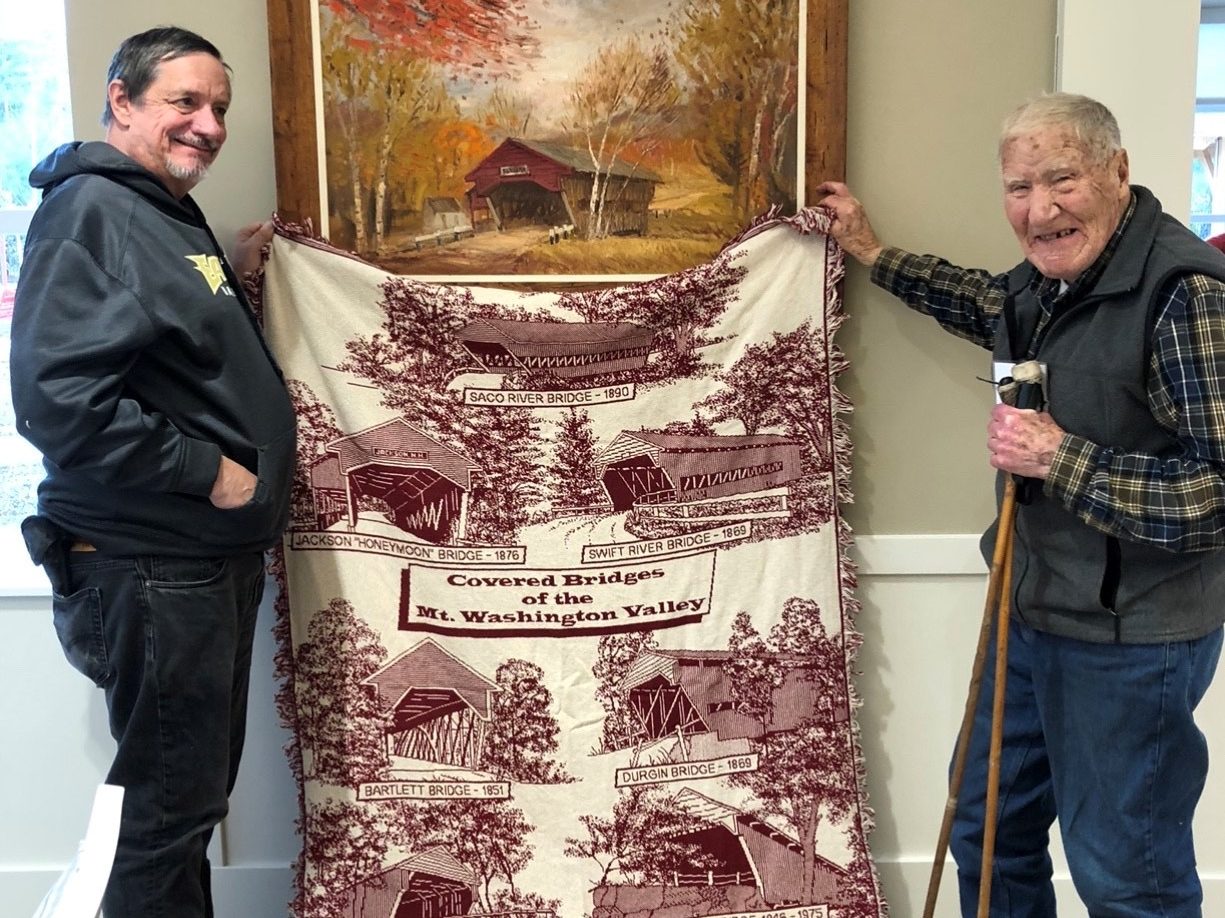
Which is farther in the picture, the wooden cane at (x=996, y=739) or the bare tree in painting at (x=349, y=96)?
the bare tree in painting at (x=349, y=96)

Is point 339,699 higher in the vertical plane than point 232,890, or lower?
higher

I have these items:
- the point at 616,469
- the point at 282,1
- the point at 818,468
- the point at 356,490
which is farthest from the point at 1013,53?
the point at 356,490

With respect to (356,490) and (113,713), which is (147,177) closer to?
(356,490)

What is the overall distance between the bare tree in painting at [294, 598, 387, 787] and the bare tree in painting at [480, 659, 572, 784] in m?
0.22

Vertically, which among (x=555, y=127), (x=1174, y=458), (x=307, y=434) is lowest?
(x=1174, y=458)

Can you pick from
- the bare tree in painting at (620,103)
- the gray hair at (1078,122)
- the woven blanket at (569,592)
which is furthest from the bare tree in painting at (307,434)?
the gray hair at (1078,122)

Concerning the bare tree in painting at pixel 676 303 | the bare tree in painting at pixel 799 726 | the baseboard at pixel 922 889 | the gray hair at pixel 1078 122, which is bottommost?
the baseboard at pixel 922 889

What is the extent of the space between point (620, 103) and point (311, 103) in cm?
60

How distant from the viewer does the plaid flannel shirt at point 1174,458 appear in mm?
1426

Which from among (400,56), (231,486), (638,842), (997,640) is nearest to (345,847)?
(638,842)

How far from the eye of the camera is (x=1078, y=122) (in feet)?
4.99

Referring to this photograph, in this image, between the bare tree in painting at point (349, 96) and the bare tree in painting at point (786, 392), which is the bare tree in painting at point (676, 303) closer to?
the bare tree in painting at point (786, 392)

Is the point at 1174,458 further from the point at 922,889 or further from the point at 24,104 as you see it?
the point at 24,104

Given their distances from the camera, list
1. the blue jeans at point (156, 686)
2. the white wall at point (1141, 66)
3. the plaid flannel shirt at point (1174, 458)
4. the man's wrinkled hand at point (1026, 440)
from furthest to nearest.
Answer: the white wall at point (1141, 66), the blue jeans at point (156, 686), the man's wrinkled hand at point (1026, 440), the plaid flannel shirt at point (1174, 458)
